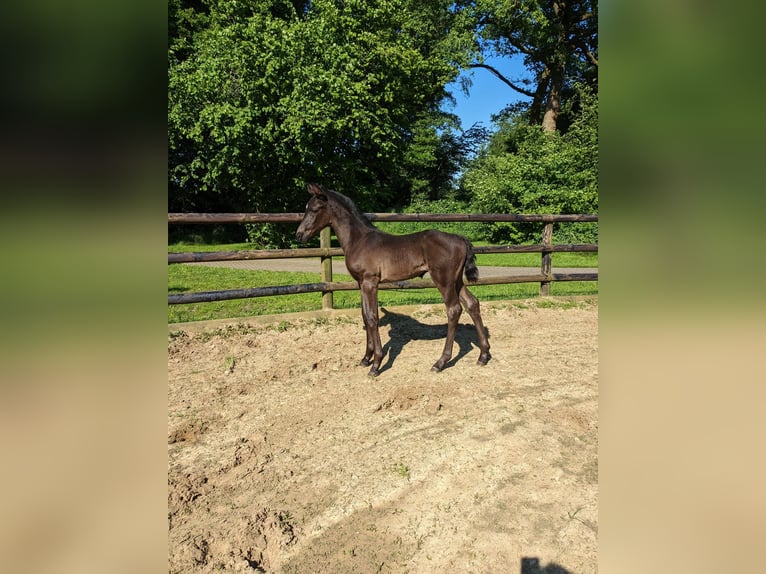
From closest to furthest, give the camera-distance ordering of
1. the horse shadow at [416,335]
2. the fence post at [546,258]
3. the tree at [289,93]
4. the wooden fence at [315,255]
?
the horse shadow at [416,335] → the wooden fence at [315,255] → the fence post at [546,258] → the tree at [289,93]

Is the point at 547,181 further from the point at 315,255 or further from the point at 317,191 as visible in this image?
the point at 317,191

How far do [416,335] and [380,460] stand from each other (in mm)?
2868

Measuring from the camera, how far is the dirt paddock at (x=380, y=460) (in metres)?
1.86

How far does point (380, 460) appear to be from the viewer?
2.57 metres

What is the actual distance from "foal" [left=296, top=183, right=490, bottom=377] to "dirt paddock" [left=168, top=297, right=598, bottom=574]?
0.36 metres

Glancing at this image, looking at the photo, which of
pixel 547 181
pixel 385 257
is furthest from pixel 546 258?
pixel 547 181

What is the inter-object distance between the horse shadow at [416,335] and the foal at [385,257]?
287mm

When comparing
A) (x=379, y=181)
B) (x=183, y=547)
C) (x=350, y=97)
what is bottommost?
(x=183, y=547)

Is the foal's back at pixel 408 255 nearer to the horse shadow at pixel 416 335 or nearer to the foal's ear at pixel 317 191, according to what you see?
the foal's ear at pixel 317 191

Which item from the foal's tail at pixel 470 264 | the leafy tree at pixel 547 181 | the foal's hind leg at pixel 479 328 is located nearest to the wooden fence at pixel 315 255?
the foal's hind leg at pixel 479 328
